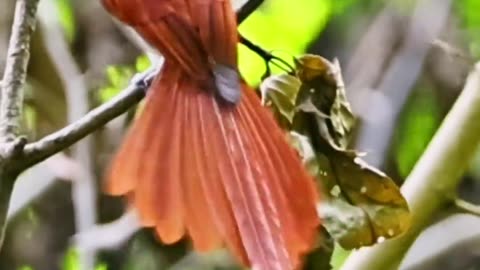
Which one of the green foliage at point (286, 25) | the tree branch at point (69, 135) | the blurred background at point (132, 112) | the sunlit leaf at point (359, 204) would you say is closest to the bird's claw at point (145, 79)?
the tree branch at point (69, 135)

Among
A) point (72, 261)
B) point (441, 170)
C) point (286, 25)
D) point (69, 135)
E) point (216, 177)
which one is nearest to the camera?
point (216, 177)

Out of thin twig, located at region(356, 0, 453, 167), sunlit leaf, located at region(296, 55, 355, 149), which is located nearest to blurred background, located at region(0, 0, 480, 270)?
thin twig, located at region(356, 0, 453, 167)

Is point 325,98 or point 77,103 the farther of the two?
point 77,103

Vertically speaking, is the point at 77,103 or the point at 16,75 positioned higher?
the point at 16,75

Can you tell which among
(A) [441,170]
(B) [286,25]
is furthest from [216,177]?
(B) [286,25]

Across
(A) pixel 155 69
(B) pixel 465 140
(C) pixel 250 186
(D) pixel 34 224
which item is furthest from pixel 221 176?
(D) pixel 34 224

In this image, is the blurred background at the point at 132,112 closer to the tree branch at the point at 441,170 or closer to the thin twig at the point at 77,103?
the thin twig at the point at 77,103

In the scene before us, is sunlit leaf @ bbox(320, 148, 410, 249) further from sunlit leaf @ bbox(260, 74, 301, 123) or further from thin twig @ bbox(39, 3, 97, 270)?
thin twig @ bbox(39, 3, 97, 270)

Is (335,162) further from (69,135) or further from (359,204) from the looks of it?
(69,135)
